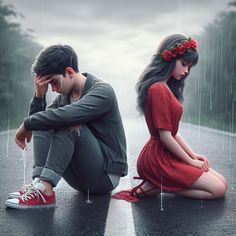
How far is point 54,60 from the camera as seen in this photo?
165 inches

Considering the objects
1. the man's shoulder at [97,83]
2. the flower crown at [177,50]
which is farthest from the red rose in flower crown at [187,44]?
the man's shoulder at [97,83]

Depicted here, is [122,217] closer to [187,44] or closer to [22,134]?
[22,134]

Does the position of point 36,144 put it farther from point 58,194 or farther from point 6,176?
point 6,176

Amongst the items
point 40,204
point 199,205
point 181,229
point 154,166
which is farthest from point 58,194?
point 181,229

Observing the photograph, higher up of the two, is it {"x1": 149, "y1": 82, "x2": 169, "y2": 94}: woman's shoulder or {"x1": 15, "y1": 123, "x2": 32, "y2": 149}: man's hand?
{"x1": 149, "y1": 82, "x2": 169, "y2": 94}: woman's shoulder

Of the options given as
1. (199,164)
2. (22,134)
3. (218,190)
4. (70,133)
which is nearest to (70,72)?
(70,133)

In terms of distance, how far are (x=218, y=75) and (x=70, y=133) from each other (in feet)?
70.5

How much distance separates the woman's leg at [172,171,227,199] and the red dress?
0.06m

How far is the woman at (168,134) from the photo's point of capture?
4.46 m

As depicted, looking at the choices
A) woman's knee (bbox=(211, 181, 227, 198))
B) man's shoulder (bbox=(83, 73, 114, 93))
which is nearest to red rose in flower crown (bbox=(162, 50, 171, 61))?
man's shoulder (bbox=(83, 73, 114, 93))

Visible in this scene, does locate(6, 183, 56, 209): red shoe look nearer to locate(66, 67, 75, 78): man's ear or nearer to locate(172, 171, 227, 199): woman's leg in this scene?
locate(66, 67, 75, 78): man's ear

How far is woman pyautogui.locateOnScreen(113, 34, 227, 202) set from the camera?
14.6ft

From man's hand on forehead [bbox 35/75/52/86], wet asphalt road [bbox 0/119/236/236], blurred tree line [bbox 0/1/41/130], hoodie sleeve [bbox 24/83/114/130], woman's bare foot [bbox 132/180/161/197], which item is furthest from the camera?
blurred tree line [bbox 0/1/41/130]

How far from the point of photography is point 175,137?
4766mm
